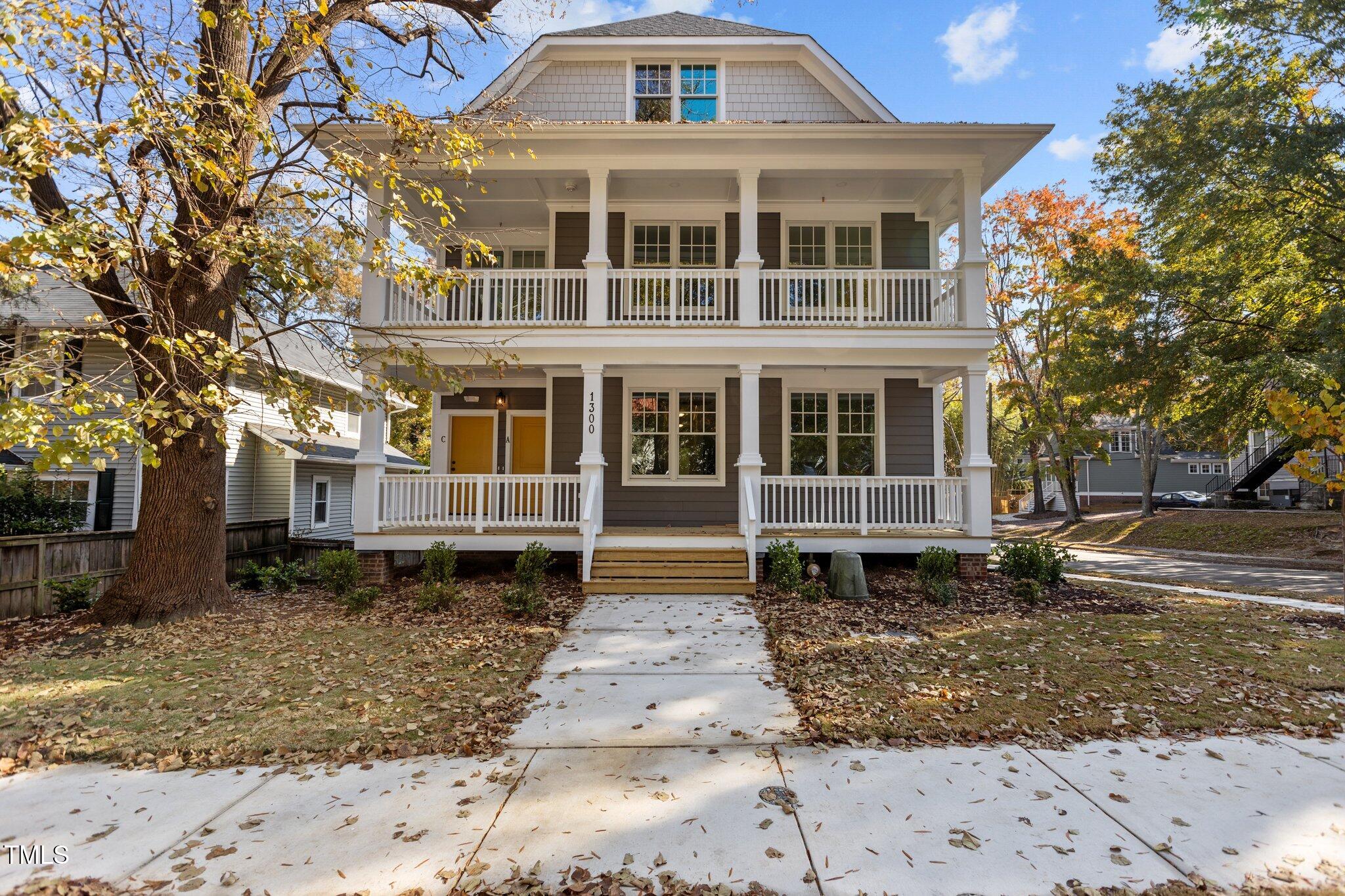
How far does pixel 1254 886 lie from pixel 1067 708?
1.86 meters

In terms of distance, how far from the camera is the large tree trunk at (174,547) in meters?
6.84

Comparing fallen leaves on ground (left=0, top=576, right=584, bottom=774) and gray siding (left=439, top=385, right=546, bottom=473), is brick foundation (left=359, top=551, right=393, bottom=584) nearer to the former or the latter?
fallen leaves on ground (left=0, top=576, right=584, bottom=774)

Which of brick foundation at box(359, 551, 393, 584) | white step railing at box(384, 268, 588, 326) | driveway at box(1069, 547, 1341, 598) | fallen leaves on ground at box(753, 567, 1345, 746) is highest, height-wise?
white step railing at box(384, 268, 588, 326)

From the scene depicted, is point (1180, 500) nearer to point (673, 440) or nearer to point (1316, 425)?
point (1316, 425)

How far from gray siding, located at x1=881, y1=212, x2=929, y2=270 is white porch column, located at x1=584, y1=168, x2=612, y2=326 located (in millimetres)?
5302

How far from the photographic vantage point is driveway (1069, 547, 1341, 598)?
414 inches

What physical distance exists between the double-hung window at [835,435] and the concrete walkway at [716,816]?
7.64 metres

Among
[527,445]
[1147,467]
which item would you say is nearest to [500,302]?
[527,445]

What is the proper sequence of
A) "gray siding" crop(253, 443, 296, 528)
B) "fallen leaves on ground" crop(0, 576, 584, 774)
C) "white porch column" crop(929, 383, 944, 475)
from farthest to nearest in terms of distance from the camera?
"gray siding" crop(253, 443, 296, 528) → "white porch column" crop(929, 383, 944, 475) → "fallen leaves on ground" crop(0, 576, 584, 774)

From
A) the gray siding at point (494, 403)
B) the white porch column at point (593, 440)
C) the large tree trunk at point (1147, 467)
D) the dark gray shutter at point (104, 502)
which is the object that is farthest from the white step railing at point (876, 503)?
the large tree trunk at point (1147, 467)

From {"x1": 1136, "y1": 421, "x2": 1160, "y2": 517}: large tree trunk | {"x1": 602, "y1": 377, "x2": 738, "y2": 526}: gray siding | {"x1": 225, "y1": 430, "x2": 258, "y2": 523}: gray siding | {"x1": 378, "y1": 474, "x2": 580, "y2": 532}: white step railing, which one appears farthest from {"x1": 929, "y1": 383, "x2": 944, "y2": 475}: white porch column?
{"x1": 1136, "y1": 421, "x2": 1160, "y2": 517}: large tree trunk

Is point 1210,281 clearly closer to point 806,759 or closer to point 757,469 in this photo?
point 757,469

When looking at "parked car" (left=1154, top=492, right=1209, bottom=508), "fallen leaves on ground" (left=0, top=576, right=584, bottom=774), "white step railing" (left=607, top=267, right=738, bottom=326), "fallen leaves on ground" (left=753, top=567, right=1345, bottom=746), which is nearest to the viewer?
"fallen leaves on ground" (left=0, top=576, right=584, bottom=774)

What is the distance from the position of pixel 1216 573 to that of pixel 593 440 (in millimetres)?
12905
